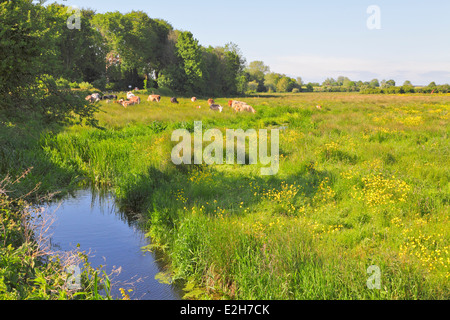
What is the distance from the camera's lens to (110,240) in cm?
780

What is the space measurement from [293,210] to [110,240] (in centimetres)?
447

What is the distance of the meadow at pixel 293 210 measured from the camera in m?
4.82

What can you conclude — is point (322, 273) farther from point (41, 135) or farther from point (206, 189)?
point (41, 135)

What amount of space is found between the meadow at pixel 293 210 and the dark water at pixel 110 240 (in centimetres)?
36

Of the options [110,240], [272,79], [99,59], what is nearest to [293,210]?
[110,240]

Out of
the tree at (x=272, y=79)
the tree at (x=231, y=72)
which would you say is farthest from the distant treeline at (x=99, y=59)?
the tree at (x=272, y=79)

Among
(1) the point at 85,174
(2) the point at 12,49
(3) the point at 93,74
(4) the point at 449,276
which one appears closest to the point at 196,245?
(4) the point at 449,276

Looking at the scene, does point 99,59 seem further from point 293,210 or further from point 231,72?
point 293,210

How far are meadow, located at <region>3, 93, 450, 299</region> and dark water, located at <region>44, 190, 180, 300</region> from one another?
14.0 inches

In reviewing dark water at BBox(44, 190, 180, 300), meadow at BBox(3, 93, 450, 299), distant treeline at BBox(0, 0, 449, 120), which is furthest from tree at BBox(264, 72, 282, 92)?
dark water at BBox(44, 190, 180, 300)

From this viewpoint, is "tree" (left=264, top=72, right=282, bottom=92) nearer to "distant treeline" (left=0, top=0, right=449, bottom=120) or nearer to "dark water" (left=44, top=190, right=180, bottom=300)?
"distant treeline" (left=0, top=0, right=449, bottom=120)

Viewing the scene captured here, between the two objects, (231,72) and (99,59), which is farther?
(231,72)

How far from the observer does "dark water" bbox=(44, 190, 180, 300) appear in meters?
5.92

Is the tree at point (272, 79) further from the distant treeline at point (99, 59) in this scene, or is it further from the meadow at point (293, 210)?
the meadow at point (293, 210)
